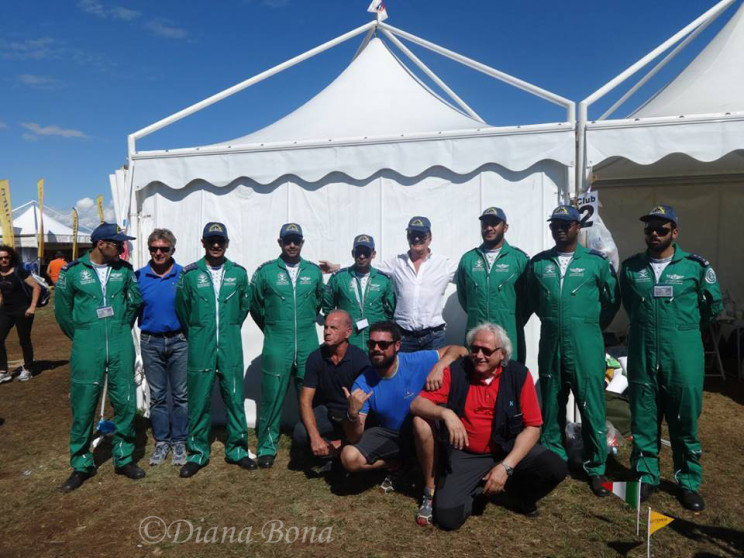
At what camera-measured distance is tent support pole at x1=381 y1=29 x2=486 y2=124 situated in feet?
22.4

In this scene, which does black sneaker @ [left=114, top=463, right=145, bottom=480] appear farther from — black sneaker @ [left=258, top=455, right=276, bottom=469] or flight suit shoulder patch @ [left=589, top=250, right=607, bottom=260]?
flight suit shoulder patch @ [left=589, top=250, right=607, bottom=260]

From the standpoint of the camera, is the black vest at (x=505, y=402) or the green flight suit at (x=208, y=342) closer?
the black vest at (x=505, y=402)

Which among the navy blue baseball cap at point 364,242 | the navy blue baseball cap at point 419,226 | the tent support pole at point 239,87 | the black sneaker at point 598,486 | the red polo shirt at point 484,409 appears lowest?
the black sneaker at point 598,486

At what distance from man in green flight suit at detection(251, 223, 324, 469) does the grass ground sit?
1.19ft

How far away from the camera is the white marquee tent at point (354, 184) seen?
14.8ft

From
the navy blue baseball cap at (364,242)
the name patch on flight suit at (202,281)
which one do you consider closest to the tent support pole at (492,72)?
the navy blue baseball cap at (364,242)

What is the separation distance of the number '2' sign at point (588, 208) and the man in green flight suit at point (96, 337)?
346 cm

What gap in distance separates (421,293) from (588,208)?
1.44 meters

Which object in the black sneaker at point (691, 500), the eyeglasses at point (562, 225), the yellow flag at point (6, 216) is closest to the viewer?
the black sneaker at point (691, 500)

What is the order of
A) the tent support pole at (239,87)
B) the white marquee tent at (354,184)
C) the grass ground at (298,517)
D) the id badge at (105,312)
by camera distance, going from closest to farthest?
the grass ground at (298,517) < the id badge at (105,312) < the white marquee tent at (354,184) < the tent support pole at (239,87)

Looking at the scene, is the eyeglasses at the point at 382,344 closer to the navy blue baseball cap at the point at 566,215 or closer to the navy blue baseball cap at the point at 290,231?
the navy blue baseball cap at the point at 290,231

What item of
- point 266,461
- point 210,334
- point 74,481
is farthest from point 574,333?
point 74,481

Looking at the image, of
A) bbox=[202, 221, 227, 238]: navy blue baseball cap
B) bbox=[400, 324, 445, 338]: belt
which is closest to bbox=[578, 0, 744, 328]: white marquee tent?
bbox=[400, 324, 445, 338]: belt

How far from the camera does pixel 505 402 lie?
3.09 metres
